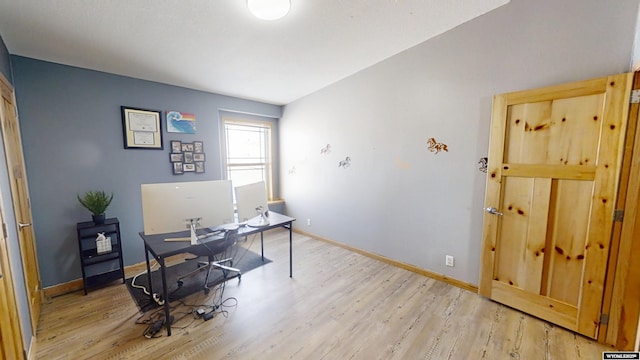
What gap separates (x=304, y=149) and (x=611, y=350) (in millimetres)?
3840

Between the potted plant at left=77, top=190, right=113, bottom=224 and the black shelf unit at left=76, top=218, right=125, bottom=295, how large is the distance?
74 millimetres

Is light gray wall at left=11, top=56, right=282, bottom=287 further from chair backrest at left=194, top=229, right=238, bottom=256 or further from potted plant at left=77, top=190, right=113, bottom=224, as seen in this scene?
chair backrest at left=194, top=229, right=238, bottom=256

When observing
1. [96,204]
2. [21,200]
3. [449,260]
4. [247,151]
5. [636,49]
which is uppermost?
[636,49]

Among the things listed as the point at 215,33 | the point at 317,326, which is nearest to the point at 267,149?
the point at 215,33

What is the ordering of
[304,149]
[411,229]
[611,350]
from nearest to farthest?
[611,350], [411,229], [304,149]

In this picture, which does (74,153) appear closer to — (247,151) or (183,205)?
(183,205)

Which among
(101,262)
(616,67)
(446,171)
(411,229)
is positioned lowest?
(101,262)

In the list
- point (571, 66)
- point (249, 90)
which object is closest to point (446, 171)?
point (571, 66)

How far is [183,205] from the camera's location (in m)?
1.98

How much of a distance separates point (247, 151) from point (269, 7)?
299 cm

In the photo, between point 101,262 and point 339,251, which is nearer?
point 101,262

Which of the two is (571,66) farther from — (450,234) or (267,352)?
(267,352)

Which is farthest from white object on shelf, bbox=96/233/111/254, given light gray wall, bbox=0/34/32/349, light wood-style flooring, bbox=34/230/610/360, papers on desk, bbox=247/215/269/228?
papers on desk, bbox=247/215/269/228

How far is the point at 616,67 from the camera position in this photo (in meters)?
1.71
